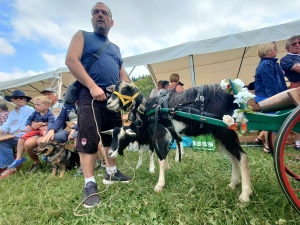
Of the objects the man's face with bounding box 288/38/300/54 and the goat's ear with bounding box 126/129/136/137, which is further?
the man's face with bounding box 288/38/300/54

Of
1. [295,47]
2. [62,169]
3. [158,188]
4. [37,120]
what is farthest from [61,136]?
[295,47]

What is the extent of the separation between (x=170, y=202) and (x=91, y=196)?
3.02ft

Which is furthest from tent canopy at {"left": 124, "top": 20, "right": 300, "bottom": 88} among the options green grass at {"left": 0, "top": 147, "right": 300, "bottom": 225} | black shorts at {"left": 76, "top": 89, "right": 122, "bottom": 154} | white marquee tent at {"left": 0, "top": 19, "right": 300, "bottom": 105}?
black shorts at {"left": 76, "top": 89, "right": 122, "bottom": 154}

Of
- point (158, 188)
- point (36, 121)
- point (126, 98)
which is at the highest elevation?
point (126, 98)

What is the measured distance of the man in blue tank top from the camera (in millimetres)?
2248

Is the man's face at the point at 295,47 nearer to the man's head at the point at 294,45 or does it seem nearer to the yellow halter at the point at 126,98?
the man's head at the point at 294,45

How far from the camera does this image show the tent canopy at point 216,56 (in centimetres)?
462

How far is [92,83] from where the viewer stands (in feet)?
7.36

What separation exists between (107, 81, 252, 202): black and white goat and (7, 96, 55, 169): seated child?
107 inches

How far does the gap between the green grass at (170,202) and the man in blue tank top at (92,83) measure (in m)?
0.31

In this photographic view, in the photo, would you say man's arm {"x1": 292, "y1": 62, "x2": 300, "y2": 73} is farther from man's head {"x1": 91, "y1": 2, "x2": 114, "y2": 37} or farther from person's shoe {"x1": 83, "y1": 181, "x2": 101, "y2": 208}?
person's shoe {"x1": 83, "y1": 181, "x2": 101, "y2": 208}

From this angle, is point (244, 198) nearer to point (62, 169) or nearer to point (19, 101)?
point (62, 169)

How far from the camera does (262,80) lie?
332 centimetres

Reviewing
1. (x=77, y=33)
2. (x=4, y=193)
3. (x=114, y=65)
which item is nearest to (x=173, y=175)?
(x=114, y=65)
